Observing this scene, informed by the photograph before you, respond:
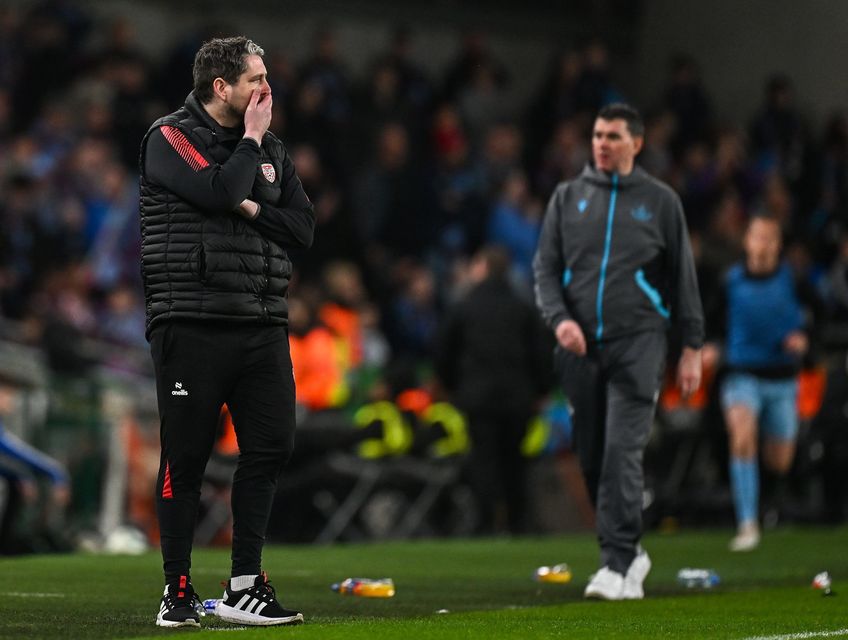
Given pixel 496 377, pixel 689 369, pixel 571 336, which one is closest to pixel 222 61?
pixel 571 336

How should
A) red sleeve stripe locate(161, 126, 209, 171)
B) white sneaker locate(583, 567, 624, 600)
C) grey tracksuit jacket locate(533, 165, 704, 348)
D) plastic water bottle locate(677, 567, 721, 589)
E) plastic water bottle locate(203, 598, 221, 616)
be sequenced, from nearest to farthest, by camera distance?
red sleeve stripe locate(161, 126, 209, 171) < plastic water bottle locate(203, 598, 221, 616) < white sneaker locate(583, 567, 624, 600) < grey tracksuit jacket locate(533, 165, 704, 348) < plastic water bottle locate(677, 567, 721, 589)

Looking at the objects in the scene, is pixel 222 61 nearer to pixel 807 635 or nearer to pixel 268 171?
pixel 268 171

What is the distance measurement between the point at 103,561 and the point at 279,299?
4.68m

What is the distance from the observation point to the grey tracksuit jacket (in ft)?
29.3

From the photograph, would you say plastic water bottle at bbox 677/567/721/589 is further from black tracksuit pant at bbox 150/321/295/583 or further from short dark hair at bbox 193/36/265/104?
short dark hair at bbox 193/36/265/104

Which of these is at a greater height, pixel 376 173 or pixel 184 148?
pixel 376 173

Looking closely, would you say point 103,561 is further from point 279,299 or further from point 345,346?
point 345,346

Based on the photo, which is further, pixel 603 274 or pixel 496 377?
pixel 496 377

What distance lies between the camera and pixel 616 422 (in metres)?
8.81

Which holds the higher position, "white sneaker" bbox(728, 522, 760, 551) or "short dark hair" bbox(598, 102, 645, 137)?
"short dark hair" bbox(598, 102, 645, 137)

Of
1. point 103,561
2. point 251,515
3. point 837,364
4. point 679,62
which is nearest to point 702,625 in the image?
point 251,515

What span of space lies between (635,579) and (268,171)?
3093mm

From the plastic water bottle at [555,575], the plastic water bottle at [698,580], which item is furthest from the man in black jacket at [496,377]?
the plastic water bottle at [698,580]

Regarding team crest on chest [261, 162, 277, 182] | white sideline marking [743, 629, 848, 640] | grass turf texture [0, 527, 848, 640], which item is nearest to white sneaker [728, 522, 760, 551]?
grass turf texture [0, 527, 848, 640]
